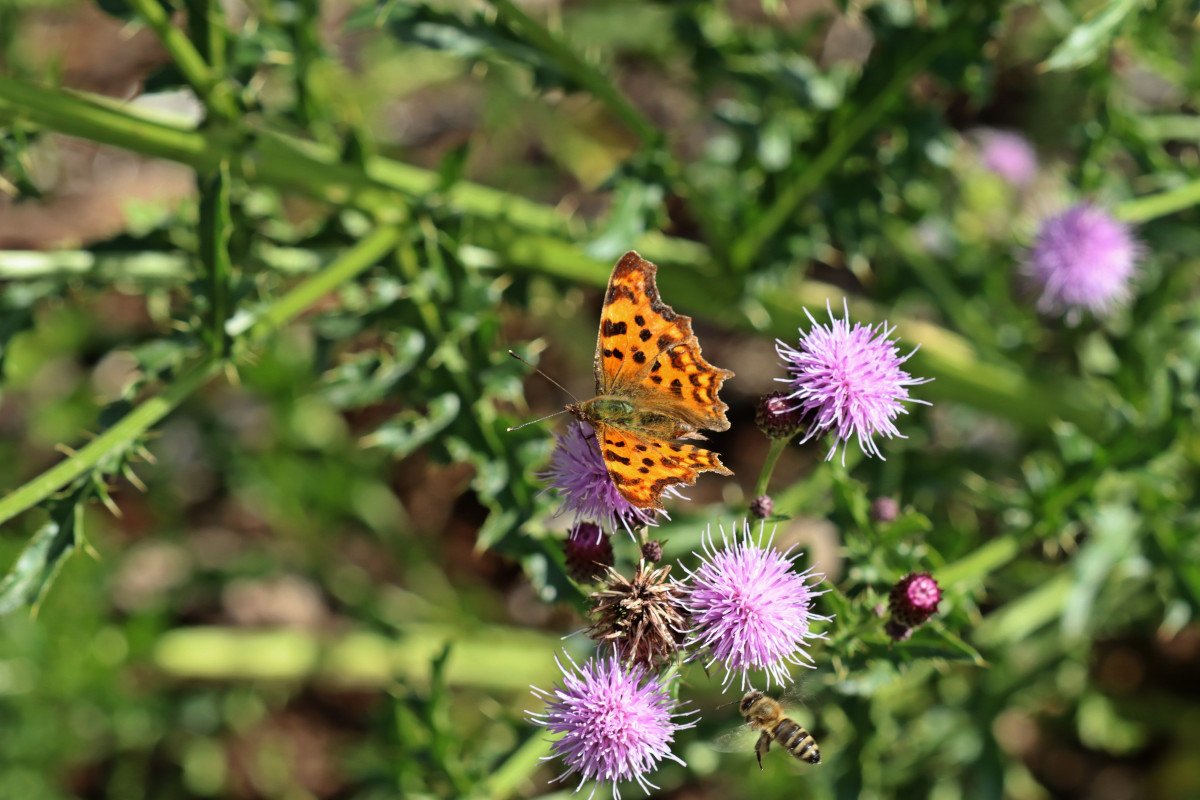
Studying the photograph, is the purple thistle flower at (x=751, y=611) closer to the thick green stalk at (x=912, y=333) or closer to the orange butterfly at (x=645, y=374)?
the orange butterfly at (x=645, y=374)

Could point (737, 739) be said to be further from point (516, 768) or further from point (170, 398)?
point (170, 398)

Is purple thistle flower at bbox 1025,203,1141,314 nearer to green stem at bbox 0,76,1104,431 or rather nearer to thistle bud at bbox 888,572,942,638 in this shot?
green stem at bbox 0,76,1104,431

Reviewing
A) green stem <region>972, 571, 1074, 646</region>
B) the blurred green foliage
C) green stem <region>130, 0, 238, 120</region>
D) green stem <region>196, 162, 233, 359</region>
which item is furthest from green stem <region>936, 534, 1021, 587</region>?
green stem <region>130, 0, 238, 120</region>

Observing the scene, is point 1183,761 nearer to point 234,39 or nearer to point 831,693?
point 831,693

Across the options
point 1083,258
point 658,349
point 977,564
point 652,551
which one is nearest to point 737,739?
point 652,551

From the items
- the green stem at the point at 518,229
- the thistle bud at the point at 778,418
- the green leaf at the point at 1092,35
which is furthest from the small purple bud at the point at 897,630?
the green leaf at the point at 1092,35

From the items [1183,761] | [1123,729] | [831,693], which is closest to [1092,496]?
[831,693]

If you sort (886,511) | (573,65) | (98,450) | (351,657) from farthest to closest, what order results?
(351,657) < (573,65) < (886,511) < (98,450)
